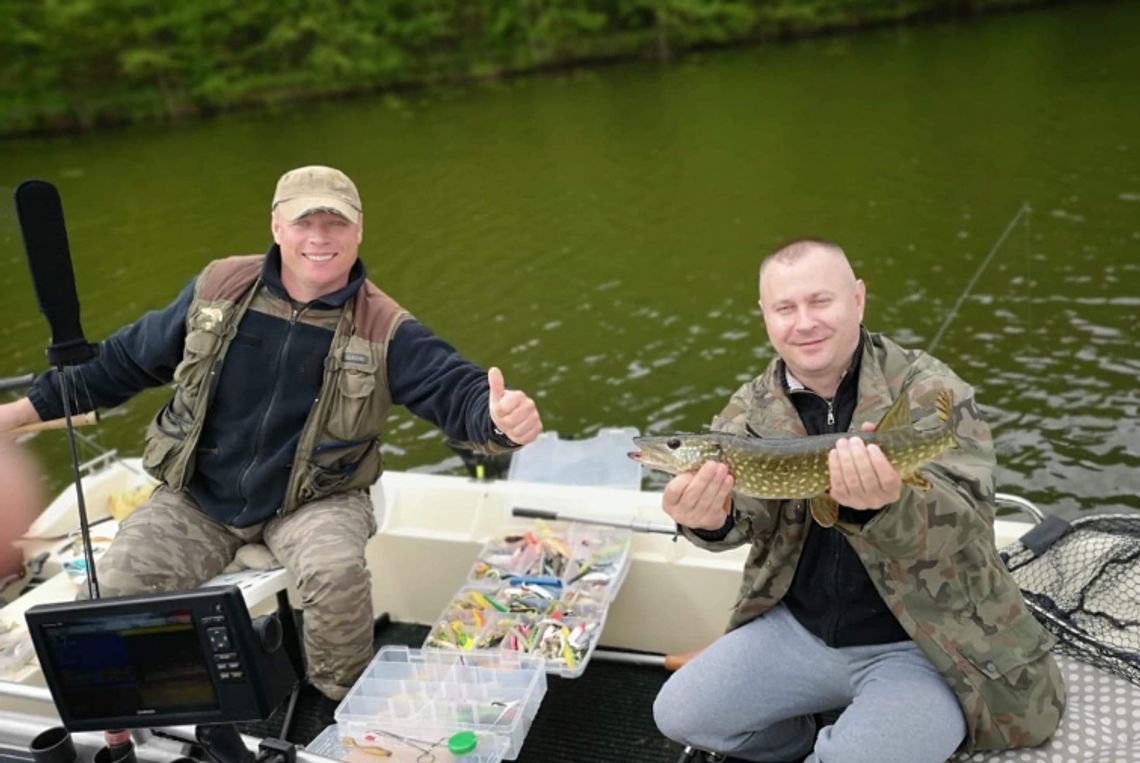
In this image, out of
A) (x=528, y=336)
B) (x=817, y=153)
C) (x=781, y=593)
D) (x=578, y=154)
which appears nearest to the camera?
(x=781, y=593)

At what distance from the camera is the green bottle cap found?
9.26 feet

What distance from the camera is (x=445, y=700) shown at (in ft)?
10.1

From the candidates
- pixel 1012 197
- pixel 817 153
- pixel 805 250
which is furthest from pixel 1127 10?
pixel 805 250

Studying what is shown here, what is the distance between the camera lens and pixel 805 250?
2572mm

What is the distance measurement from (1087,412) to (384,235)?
913 centimetres

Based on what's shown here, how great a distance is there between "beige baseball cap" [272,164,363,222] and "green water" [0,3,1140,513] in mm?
837

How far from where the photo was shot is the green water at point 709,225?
7.54m

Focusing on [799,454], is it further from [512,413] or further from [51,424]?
[51,424]

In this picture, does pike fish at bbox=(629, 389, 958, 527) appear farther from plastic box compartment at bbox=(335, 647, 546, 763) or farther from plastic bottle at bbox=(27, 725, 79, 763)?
plastic bottle at bbox=(27, 725, 79, 763)

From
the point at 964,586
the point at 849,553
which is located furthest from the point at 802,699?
the point at 964,586

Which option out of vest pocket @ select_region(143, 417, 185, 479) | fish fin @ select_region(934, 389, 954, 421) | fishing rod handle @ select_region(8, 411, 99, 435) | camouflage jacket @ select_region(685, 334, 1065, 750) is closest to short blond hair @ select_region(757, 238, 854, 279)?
camouflage jacket @ select_region(685, 334, 1065, 750)

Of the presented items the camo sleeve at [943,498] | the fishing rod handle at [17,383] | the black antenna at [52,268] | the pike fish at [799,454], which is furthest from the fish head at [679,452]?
the fishing rod handle at [17,383]

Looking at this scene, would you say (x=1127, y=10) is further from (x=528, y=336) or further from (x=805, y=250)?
(x=805, y=250)

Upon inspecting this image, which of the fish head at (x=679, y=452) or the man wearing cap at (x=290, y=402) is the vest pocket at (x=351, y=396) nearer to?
the man wearing cap at (x=290, y=402)
